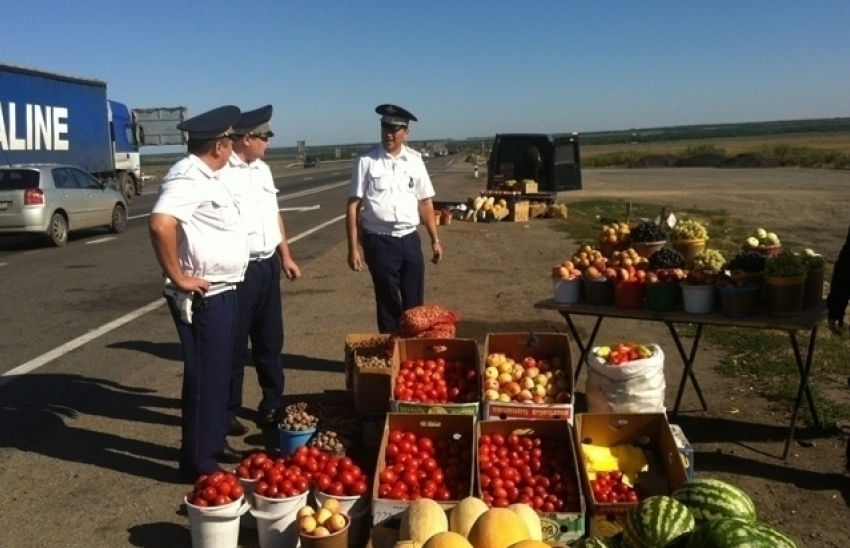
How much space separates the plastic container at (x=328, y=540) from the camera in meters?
4.03

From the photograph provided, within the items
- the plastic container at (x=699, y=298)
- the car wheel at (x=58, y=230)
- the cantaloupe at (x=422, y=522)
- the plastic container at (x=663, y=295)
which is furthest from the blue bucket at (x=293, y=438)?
the car wheel at (x=58, y=230)

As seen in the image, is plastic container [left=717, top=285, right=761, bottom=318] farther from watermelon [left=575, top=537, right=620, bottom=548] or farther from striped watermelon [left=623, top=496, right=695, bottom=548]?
watermelon [left=575, top=537, right=620, bottom=548]

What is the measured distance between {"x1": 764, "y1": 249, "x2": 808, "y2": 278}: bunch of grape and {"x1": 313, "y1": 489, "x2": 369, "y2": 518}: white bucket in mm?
3161

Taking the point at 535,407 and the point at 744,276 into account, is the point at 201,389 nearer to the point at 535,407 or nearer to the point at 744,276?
the point at 535,407

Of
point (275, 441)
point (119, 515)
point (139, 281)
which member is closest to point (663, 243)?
point (275, 441)

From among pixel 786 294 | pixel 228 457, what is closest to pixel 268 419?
pixel 228 457

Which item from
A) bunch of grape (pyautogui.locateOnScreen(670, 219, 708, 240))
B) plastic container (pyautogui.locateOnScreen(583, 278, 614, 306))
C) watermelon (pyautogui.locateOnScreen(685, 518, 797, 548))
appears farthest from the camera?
bunch of grape (pyautogui.locateOnScreen(670, 219, 708, 240))

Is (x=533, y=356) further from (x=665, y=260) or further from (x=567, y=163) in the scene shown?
(x=567, y=163)

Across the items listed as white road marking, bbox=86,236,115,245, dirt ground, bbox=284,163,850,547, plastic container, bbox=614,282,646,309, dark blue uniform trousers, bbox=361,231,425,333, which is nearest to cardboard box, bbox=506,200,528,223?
dirt ground, bbox=284,163,850,547

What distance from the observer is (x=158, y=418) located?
254 inches

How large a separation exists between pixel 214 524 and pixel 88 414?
2894 mm

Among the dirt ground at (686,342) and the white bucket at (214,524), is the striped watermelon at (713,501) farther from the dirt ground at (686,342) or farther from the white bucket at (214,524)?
the white bucket at (214,524)

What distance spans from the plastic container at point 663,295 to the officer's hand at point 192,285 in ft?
10.4

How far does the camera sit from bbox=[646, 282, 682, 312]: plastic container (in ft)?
19.6
